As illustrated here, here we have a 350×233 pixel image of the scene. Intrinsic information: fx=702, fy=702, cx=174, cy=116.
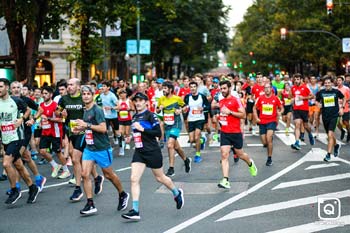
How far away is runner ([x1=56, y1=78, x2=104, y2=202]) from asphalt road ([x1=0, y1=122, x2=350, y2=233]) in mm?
232

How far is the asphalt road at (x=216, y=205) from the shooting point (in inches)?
350

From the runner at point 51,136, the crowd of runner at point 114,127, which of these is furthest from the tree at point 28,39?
the runner at point 51,136

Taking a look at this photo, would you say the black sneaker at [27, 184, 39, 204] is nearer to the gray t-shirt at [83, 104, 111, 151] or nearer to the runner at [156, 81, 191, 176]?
the gray t-shirt at [83, 104, 111, 151]

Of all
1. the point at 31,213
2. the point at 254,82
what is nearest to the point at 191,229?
the point at 31,213

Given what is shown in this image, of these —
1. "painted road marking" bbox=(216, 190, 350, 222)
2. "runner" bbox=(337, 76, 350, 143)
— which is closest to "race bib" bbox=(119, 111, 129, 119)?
"runner" bbox=(337, 76, 350, 143)

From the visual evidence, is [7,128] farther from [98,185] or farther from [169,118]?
[169,118]

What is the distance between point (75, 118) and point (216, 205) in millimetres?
2843

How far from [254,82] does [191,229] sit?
583 inches

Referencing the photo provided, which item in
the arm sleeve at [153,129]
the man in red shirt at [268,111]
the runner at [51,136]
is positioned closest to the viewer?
the arm sleeve at [153,129]

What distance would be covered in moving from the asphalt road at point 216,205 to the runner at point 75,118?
232 millimetres

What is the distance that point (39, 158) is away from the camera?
17219 mm

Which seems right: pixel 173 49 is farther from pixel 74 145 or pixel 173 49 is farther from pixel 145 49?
pixel 74 145

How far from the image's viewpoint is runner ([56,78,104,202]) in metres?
11.0

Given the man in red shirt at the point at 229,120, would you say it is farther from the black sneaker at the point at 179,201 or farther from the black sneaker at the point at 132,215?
the black sneaker at the point at 132,215
